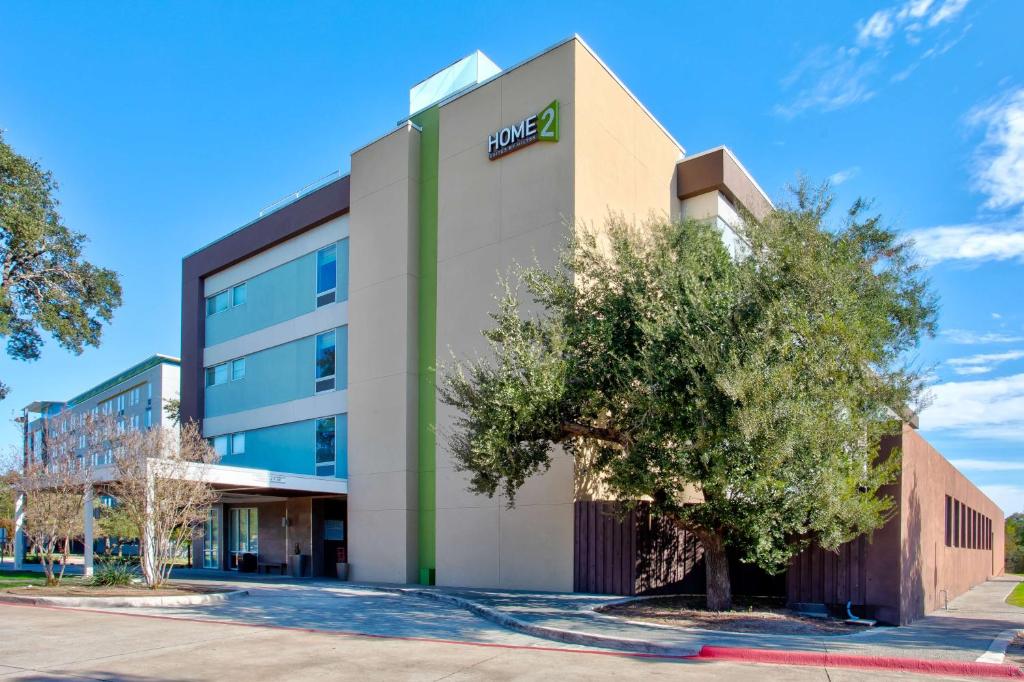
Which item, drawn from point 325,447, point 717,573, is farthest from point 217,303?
point 717,573

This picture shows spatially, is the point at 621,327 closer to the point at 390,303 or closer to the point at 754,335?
the point at 754,335

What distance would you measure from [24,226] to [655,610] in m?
24.0

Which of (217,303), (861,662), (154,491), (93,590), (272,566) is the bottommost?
(272,566)

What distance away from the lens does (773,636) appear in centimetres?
1162

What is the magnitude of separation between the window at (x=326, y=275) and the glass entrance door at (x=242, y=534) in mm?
8812

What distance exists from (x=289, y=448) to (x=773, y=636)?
1968 cm

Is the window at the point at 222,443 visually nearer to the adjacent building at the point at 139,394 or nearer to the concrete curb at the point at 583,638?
the adjacent building at the point at 139,394

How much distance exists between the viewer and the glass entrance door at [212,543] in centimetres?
3164

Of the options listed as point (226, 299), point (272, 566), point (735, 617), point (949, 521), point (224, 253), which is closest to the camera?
point (735, 617)

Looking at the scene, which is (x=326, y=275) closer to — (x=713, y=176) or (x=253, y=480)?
(x=253, y=480)

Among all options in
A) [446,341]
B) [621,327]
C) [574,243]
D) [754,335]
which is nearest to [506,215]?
[446,341]

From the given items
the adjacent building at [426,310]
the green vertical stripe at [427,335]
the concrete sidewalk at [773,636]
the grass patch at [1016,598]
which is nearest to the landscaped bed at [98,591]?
the adjacent building at [426,310]

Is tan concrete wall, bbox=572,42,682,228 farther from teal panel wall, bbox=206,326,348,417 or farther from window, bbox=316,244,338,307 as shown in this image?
window, bbox=316,244,338,307

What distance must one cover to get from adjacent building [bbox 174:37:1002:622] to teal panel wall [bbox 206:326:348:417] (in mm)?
74
